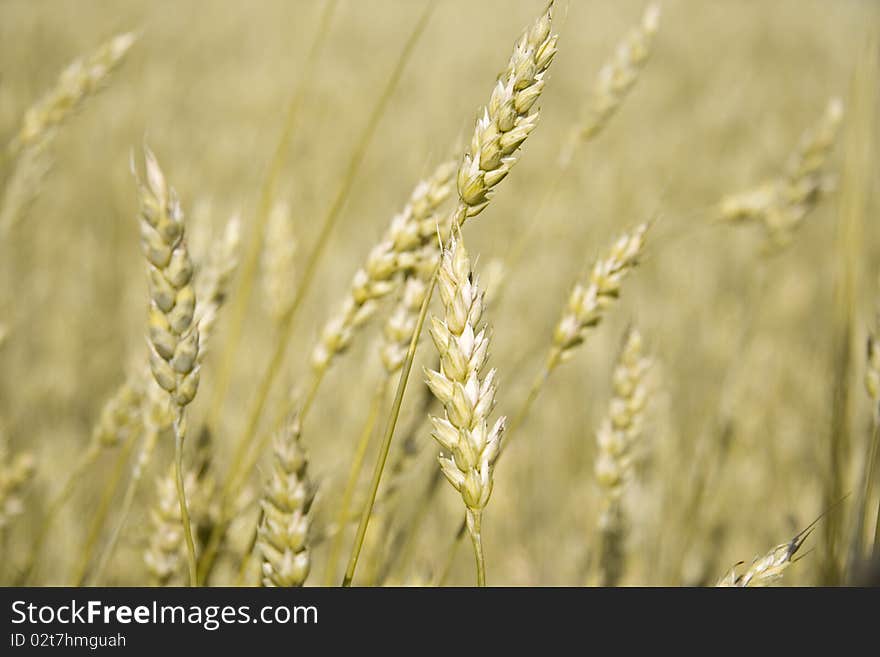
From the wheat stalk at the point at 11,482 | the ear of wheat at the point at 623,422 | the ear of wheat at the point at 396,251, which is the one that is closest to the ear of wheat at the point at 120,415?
the wheat stalk at the point at 11,482

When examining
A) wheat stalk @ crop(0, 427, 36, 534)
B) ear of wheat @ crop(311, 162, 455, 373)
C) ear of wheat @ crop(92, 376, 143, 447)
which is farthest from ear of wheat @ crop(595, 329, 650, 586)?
wheat stalk @ crop(0, 427, 36, 534)

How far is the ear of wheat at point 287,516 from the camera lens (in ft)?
1.54

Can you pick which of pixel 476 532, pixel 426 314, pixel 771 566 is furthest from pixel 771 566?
pixel 426 314

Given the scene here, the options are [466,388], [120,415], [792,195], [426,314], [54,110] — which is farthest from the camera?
[792,195]

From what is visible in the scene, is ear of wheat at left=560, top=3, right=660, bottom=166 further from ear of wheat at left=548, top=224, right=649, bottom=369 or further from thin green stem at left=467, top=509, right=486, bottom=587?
thin green stem at left=467, top=509, right=486, bottom=587

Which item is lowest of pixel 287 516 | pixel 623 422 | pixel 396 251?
pixel 623 422

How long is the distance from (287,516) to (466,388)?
160 millimetres

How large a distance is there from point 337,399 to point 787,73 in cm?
451

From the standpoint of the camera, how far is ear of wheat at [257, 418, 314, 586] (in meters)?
0.47

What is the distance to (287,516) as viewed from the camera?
1.55 ft

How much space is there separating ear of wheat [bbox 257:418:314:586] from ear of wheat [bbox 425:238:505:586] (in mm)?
110

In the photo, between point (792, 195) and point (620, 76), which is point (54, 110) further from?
point (792, 195)

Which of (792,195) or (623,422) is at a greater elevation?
(792,195)
